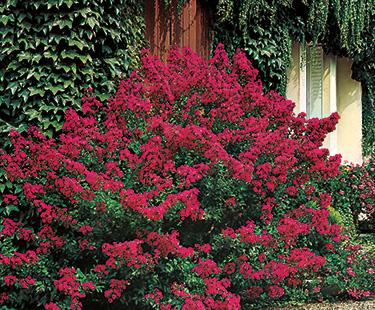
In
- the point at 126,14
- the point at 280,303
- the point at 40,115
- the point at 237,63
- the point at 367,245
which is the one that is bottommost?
the point at 280,303

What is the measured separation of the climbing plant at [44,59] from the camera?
523cm

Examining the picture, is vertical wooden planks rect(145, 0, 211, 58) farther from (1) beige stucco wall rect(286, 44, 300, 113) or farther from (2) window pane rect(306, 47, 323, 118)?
(2) window pane rect(306, 47, 323, 118)

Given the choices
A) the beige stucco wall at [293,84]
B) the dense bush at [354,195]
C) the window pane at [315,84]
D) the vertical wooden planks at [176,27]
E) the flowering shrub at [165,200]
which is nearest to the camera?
the flowering shrub at [165,200]

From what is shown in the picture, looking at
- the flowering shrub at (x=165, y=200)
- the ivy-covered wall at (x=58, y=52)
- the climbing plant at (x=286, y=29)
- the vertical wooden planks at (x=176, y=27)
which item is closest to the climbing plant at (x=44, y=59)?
the ivy-covered wall at (x=58, y=52)

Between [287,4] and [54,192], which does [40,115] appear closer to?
[54,192]

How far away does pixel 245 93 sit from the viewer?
5.26 metres

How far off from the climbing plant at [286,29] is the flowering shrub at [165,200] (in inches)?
87.3

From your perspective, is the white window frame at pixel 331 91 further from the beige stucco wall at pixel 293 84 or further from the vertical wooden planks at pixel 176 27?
the vertical wooden planks at pixel 176 27

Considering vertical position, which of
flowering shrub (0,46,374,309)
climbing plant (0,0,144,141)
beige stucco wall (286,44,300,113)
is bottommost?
flowering shrub (0,46,374,309)

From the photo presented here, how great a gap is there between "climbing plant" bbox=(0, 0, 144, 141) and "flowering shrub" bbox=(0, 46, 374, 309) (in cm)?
20

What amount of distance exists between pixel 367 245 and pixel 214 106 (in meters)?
3.63

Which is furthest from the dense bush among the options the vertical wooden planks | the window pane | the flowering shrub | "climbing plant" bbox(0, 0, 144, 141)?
"climbing plant" bbox(0, 0, 144, 141)

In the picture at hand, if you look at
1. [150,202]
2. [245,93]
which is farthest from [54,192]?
[245,93]

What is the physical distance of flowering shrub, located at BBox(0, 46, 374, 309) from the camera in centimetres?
434
